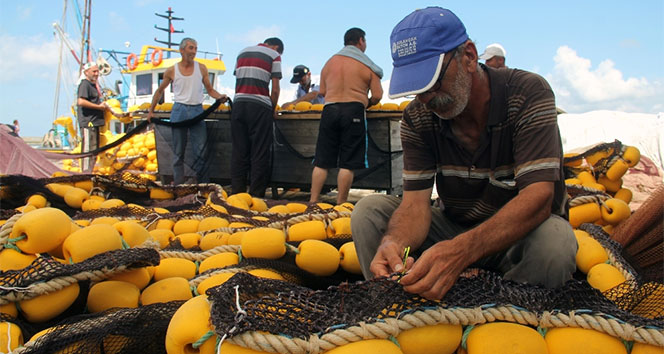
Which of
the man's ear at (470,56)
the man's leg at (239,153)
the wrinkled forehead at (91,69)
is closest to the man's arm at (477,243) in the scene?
the man's ear at (470,56)

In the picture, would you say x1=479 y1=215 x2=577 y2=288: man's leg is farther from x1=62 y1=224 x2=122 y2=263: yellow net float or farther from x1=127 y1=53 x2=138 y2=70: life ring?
x1=127 y1=53 x2=138 y2=70: life ring

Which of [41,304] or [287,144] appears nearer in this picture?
[41,304]

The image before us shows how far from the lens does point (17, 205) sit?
4.67 metres

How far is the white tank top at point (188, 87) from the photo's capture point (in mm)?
7025

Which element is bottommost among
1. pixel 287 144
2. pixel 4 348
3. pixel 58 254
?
pixel 4 348

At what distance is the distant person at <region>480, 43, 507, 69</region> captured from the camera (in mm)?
6164

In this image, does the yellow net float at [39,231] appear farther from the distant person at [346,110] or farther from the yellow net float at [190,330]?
the distant person at [346,110]

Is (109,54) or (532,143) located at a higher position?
(109,54)

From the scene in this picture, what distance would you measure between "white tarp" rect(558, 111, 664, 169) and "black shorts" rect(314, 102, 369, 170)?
4943 mm

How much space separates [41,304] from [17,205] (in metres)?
3.39

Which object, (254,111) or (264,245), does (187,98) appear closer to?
(254,111)

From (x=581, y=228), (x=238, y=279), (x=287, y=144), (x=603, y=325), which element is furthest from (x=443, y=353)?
(x=287, y=144)

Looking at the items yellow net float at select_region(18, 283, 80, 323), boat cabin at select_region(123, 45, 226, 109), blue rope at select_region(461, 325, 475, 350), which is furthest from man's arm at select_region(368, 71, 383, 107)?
boat cabin at select_region(123, 45, 226, 109)

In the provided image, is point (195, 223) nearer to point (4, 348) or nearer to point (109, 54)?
point (4, 348)
